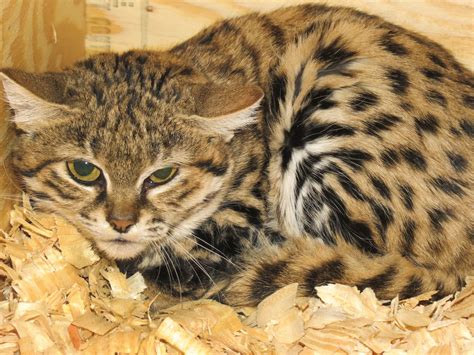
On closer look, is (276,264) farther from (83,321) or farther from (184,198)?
(83,321)

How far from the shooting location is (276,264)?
118 inches

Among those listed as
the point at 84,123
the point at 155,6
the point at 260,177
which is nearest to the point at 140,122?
the point at 84,123

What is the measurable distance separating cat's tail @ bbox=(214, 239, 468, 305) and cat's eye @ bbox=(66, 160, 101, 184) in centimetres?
66

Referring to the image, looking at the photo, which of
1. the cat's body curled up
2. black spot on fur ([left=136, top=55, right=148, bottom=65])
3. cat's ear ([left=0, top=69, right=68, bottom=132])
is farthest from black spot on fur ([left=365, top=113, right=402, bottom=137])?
cat's ear ([left=0, top=69, right=68, bottom=132])

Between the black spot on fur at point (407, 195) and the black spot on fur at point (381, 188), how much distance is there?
48 millimetres

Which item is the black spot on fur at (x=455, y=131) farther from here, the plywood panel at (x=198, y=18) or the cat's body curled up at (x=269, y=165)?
the plywood panel at (x=198, y=18)

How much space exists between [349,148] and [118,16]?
1.47 metres

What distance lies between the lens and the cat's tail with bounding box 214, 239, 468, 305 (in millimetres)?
2904

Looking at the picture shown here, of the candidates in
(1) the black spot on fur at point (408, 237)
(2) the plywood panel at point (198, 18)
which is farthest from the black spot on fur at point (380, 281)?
(2) the plywood panel at point (198, 18)

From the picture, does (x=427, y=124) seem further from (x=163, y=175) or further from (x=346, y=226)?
(x=163, y=175)

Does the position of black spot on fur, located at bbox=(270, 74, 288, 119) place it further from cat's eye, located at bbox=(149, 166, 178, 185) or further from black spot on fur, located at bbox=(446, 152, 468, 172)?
black spot on fur, located at bbox=(446, 152, 468, 172)

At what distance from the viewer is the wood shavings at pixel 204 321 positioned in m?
2.78

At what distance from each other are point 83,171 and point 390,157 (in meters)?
1.13

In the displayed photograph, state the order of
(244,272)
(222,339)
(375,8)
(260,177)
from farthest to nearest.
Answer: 1. (375,8)
2. (260,177)
3. (244,272)
4. (222,339)
